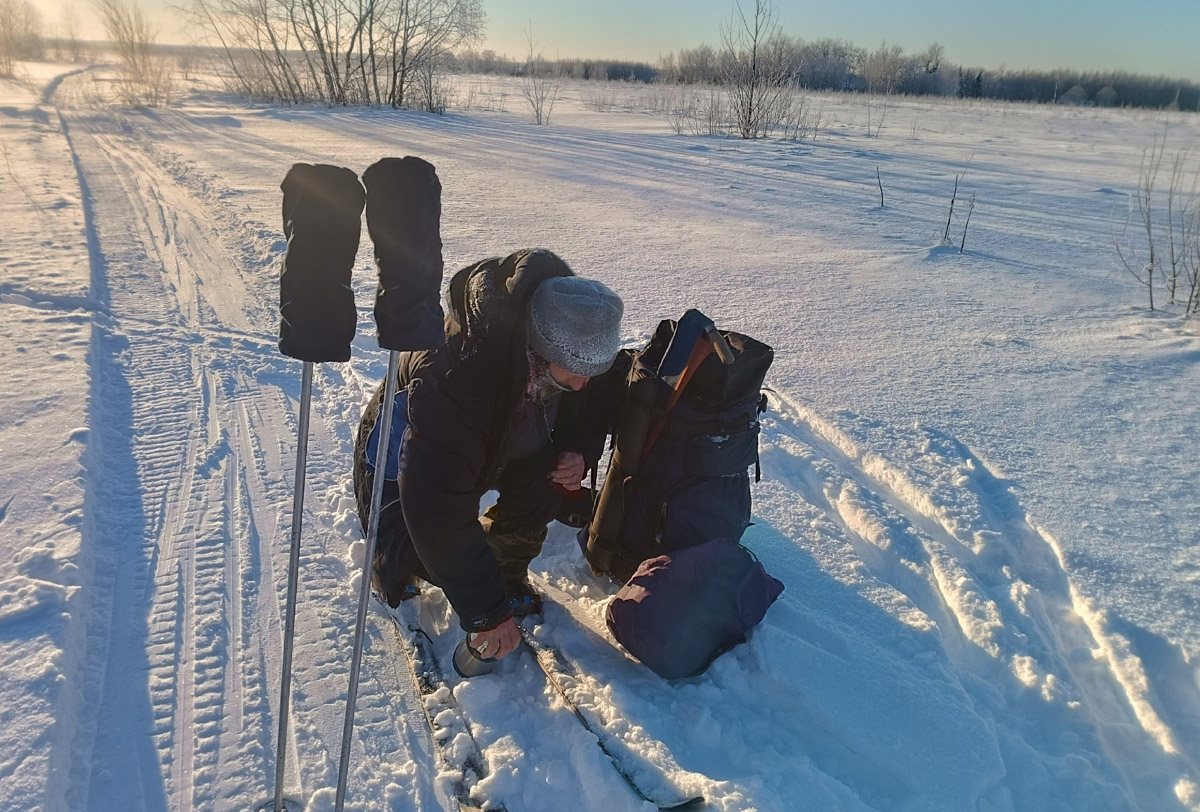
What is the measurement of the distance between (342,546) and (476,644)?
79 cm

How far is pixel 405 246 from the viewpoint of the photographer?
120cm

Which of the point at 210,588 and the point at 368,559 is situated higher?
the point at 368,559

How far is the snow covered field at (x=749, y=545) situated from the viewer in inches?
64.9

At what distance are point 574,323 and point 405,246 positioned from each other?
49cm

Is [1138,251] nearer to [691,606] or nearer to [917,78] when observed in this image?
[691,606]

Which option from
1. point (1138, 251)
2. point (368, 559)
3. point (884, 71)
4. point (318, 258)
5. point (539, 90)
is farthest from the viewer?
point (884, 71)

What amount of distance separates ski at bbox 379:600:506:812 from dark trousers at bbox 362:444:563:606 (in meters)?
0.10

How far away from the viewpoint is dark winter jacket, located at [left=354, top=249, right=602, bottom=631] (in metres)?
1.57

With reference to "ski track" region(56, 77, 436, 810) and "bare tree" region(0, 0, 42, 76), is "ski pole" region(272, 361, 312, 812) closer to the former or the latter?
"ski track" region(56, 77, 436, 810)

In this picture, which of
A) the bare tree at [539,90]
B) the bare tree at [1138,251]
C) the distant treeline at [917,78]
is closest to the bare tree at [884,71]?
the distant treeline at [917,78]

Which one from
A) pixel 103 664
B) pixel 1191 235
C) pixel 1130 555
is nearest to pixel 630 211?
pixel 1191 235

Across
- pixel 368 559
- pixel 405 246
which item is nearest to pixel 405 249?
pixel 405 246

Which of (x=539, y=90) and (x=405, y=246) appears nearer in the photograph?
(x=405, y=246)

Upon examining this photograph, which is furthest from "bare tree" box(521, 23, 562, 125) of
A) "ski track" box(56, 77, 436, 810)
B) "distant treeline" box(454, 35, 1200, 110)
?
"ski track" box(56, 77, 436, 810)
